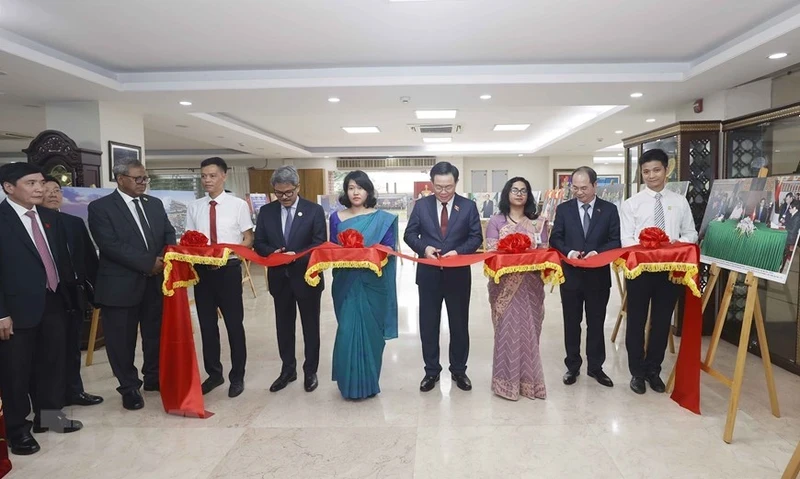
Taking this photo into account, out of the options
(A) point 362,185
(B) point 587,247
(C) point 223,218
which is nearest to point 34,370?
(C) point 223,218

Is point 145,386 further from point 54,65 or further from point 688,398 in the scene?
point 688,398

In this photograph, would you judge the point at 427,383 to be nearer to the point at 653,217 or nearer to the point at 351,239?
the point at 351,239

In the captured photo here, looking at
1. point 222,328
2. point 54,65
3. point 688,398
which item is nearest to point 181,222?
point 222,328

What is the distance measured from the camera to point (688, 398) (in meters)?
2.75

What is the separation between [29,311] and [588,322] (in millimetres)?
3299

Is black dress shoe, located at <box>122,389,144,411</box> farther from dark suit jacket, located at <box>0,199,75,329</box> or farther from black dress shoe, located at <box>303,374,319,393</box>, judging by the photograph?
black dress shoe, located at <box>303,374,319,393</box>

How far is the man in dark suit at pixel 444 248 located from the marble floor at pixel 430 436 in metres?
0.39

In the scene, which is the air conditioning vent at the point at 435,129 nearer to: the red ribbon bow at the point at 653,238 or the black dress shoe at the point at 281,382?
the red ribbon bow at the point at 653,238

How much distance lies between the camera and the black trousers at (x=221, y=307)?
3.02 meters

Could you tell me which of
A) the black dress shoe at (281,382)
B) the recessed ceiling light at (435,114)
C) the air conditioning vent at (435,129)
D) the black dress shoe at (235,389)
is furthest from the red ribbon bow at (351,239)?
the air conditioning vent at (435,129)

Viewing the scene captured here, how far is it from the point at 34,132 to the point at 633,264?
33.7 ft

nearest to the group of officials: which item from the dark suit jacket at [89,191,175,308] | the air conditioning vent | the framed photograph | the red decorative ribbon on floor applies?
the dark suit jacket at [89,191,175,308]

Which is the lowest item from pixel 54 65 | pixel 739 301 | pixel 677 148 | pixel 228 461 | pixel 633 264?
pixel 228 461

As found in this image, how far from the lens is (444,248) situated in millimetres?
2930
